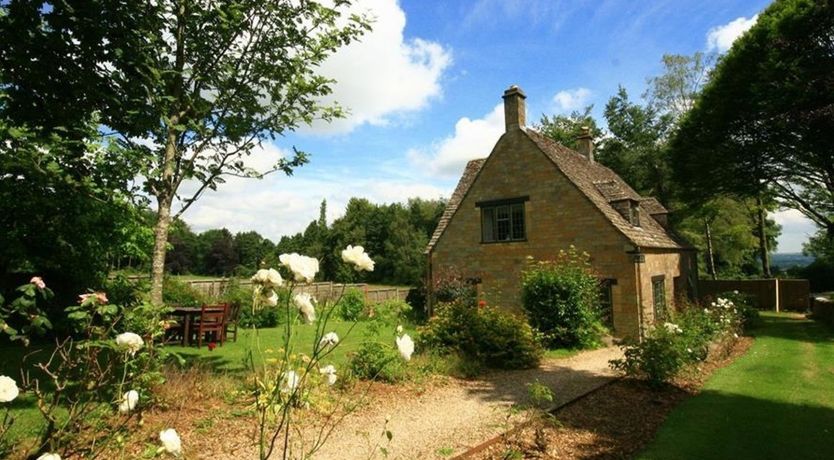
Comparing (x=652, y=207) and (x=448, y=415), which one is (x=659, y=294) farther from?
(x=448, y=415)

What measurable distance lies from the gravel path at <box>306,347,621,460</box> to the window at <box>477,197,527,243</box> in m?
8.04

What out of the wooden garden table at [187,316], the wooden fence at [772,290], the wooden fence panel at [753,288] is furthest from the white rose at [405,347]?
the wooden fence panel at [753,288]

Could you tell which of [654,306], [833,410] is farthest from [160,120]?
[654,306]

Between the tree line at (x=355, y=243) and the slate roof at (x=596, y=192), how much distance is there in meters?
27.6

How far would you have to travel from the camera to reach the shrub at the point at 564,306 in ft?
44.7

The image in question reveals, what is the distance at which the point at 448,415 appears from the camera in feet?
23.2

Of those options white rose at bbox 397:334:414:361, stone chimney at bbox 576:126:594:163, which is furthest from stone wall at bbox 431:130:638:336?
white rose at bbox 397:334:414:361

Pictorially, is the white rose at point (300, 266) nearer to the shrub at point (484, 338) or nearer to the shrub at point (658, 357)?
the shrub at point (658, 357)

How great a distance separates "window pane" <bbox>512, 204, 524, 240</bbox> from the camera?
17.8 meters

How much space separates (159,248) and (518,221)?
13.5m

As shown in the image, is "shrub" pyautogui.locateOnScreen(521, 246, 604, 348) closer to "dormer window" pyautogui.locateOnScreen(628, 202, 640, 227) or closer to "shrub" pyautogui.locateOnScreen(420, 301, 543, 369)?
"shrub" pyautogui.locateOnScreen(420, 301, 543, 369)

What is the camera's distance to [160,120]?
677 cm

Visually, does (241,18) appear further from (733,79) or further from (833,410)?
(733,79)

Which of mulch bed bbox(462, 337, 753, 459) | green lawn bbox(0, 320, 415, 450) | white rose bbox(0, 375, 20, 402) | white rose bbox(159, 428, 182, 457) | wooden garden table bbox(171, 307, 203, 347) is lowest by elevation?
mulch bed bbox(462, 337, 753, 459)
